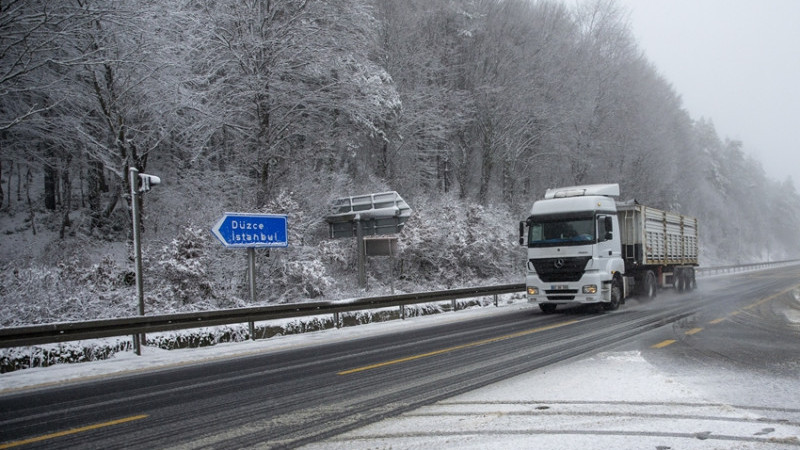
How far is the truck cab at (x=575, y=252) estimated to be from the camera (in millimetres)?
16078

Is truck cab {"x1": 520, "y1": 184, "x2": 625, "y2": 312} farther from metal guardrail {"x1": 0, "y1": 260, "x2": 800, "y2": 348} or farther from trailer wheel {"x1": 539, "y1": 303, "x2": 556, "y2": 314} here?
metal guardrail {"x1": 0, "y1": 260, "x2": 800, "y2": 348}

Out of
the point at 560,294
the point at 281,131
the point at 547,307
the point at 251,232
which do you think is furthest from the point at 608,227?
the point at 281,131

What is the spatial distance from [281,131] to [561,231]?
1075 centimetres

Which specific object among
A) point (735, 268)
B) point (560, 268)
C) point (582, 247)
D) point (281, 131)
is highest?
point (281, 131)

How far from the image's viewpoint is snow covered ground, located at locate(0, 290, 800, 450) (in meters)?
4.87

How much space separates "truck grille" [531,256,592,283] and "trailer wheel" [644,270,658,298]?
5.98 metres

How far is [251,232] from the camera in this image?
15.1 metres

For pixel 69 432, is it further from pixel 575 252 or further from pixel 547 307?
pixel 547 307

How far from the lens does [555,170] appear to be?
4116 cm

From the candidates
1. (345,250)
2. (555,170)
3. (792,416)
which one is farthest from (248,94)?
(555,170)

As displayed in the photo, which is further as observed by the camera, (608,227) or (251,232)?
(608,227)

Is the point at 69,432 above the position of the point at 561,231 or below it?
below

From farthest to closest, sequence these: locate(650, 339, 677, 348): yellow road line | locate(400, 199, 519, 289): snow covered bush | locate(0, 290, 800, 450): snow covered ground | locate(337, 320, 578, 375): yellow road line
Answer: locate(400, 199, 519, 289): snow covered bush < locate(650, 339, 677, 348): yellow road line < locate(337, 320, 578, 375): yellow road line < locate(0, 290, 800, 450): snow covered ground

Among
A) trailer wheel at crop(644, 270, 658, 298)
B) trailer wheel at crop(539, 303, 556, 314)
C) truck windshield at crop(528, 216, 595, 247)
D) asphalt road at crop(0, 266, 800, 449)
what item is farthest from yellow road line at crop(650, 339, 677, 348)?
trailer wheel at crop(644, 270, 658, 298)
